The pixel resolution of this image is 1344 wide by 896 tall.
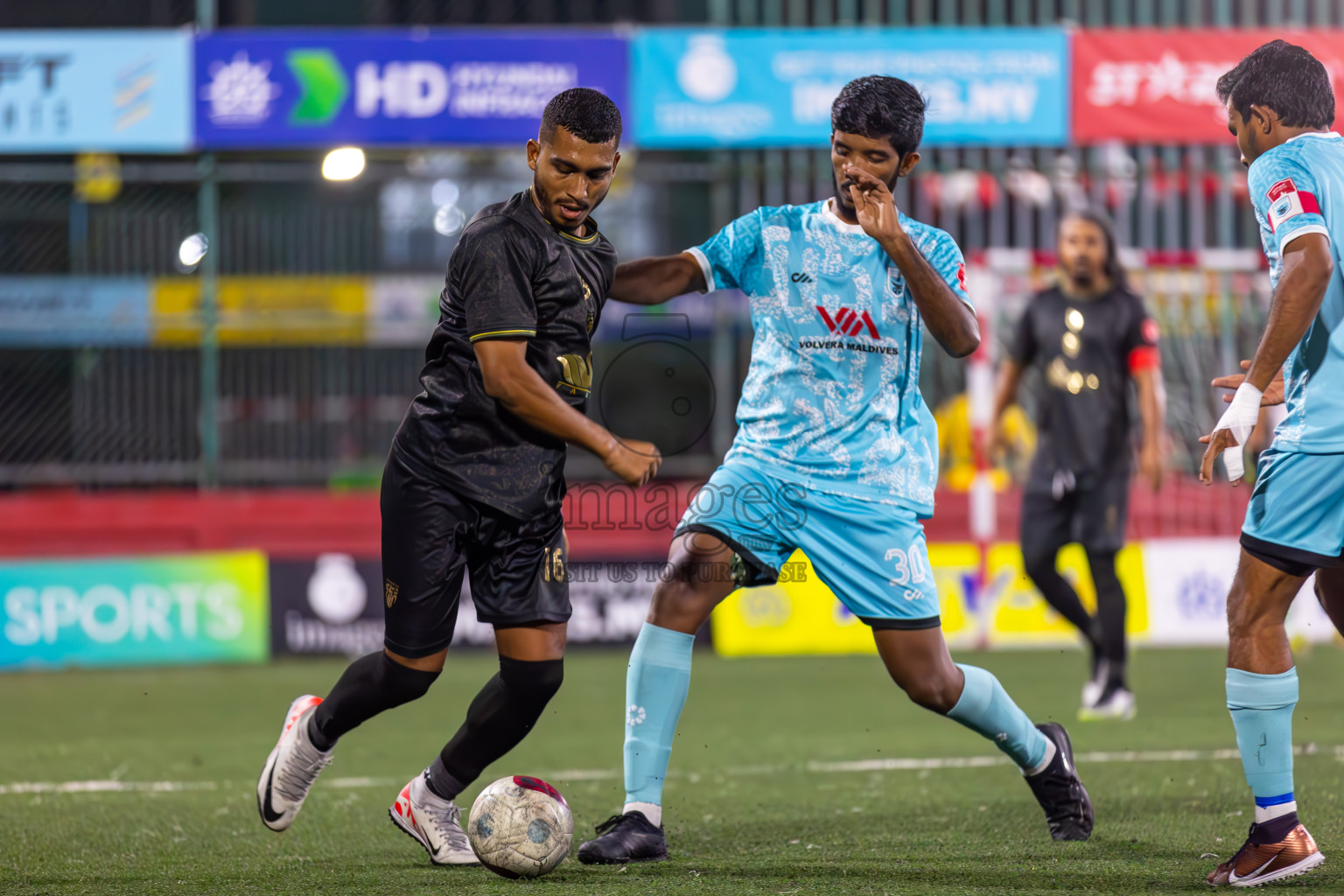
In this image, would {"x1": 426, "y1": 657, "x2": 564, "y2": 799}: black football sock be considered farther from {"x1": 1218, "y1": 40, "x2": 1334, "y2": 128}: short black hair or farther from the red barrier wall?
the red barrier wall

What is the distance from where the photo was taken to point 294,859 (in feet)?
13.9

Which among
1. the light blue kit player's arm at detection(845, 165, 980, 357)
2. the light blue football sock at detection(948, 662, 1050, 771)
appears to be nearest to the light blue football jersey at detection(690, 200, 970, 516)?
the light blue kit player's arm at detection(845, 165, 980, 357)

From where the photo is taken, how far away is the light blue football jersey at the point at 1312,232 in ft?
12.1

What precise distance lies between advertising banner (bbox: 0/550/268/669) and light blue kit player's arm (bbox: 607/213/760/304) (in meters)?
5.74

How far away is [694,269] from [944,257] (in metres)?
0.74

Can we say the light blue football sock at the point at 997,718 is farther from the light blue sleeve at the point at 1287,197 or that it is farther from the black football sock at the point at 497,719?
the light blue sleeve at the point at 1287,197

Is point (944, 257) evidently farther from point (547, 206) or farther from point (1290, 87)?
point (547, 206)

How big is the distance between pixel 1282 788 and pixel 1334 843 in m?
0.61

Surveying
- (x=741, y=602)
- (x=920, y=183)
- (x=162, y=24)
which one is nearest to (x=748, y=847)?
(x=741, y=602)

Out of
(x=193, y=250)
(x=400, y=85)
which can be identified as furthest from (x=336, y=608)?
(x=400, y=85)

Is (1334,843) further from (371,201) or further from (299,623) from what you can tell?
(371,201)

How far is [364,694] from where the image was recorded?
13.5 ft

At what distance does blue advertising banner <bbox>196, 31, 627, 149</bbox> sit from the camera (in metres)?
10.4

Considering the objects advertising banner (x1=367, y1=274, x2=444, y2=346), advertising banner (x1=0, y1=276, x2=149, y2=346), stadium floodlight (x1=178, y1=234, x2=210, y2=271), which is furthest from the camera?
advertising banner (x1=367, y1=274, x2=444, y2=346)
